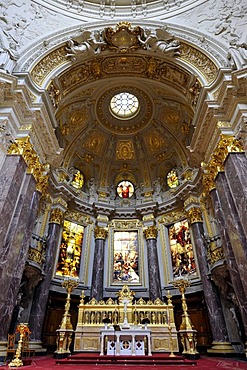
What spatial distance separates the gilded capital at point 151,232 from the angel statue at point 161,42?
34.5ft

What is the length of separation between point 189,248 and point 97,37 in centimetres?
1290

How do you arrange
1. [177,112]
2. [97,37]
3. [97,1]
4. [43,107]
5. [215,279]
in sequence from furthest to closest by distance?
1. [177,112]
2. [97,1]
3. [97,37]
4. [215,279]
5. [43,107]

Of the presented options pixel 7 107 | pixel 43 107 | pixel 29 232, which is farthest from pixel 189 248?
pixel 7 107

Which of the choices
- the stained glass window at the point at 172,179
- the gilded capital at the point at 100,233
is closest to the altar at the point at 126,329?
the gilded capital at the point at 100,233

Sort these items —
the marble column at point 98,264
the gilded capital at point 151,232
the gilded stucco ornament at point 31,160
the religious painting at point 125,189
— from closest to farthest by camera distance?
the gilded stucco ornament at point 31,160 < the marble column at point 98,264 < the gilded capital at point 151,232 < the religious painting at point 125,189

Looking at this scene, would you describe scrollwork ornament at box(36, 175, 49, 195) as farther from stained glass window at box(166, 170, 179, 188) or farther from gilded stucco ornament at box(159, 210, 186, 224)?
stained glass window at box(166, 170, 179, 188)

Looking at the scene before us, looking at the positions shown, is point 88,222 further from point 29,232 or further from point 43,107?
point 43,107

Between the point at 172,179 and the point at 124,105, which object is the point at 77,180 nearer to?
the point at 124,105

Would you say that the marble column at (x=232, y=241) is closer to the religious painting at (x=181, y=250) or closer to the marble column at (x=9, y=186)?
the religious painting at (x=181, y=250)

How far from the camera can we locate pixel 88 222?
57.3 feet

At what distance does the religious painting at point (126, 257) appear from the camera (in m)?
16.1

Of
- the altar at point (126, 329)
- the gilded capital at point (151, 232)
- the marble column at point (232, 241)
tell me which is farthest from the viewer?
the gilded capital at point (151, 232)

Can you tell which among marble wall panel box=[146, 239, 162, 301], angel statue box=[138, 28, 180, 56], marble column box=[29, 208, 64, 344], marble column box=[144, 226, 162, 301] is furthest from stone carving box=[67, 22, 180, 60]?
marble wall panel box=[146, 239, 162, 301]

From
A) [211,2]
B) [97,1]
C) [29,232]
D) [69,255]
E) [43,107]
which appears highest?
[97,1]
